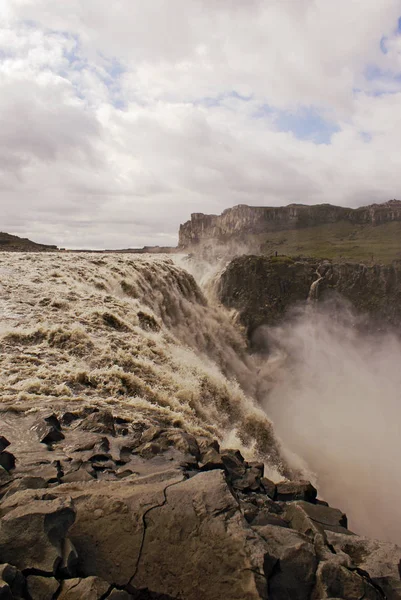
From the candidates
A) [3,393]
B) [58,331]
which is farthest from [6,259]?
A: [3,393]

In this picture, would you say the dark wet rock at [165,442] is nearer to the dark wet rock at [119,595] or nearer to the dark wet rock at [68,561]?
the dark wet rock at [68,561]

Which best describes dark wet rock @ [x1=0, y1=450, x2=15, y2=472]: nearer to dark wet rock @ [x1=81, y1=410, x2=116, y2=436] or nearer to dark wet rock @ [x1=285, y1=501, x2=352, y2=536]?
dark wet rock @ [x1=81, y1=410, x2=116, y2=436]

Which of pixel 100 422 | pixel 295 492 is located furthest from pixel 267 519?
pixel 100 422

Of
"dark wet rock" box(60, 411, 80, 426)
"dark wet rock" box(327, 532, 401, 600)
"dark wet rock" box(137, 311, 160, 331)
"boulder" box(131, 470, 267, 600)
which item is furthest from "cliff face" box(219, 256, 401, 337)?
"boulder" box(131, 470, 267, 600)

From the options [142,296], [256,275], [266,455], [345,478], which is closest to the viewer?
[266,455]

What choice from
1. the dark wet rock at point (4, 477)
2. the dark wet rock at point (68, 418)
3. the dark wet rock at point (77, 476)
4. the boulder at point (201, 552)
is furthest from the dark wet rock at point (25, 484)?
the dark wet rock at point (68, 418)

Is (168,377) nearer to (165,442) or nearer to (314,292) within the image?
(165,442)

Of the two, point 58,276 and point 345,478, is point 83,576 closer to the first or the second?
point 345,478
